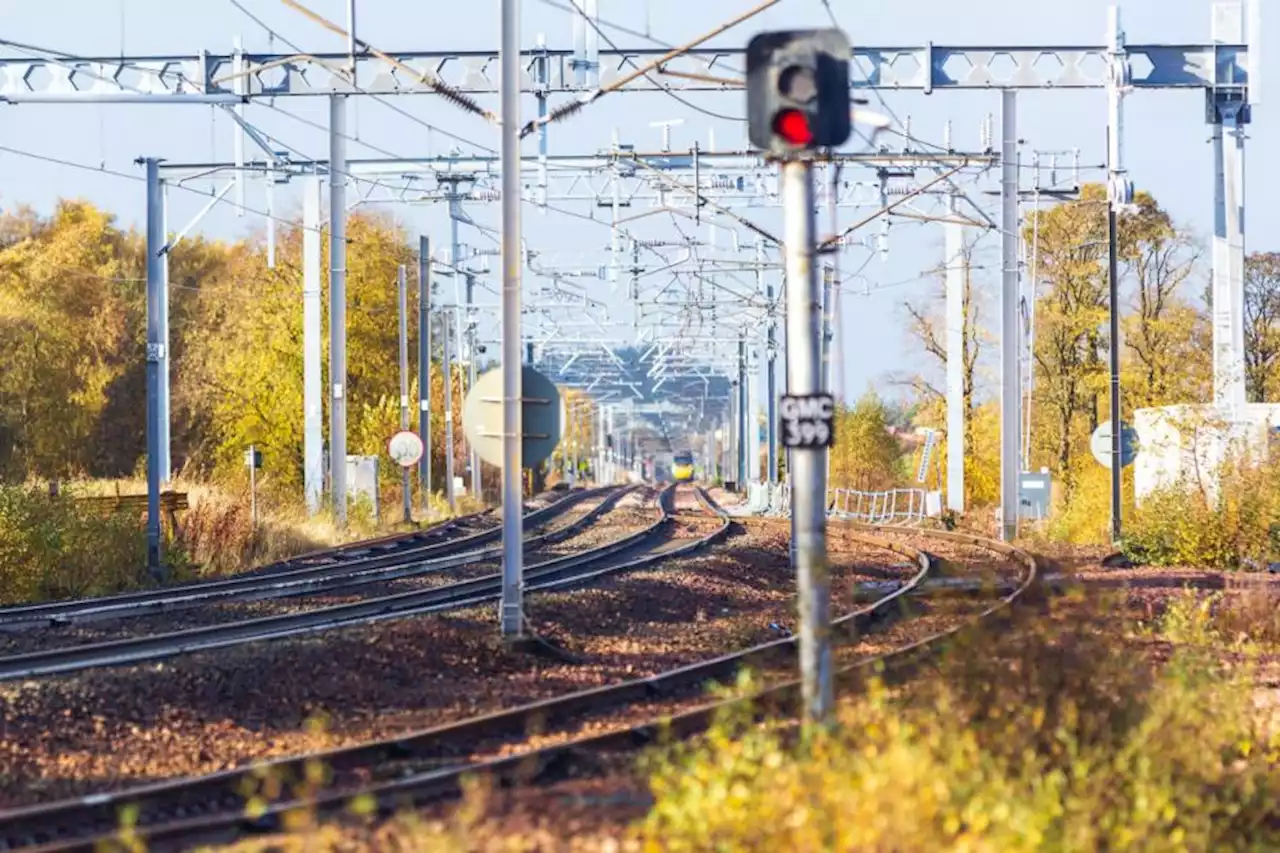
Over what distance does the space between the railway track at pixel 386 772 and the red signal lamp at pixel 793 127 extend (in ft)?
10.1

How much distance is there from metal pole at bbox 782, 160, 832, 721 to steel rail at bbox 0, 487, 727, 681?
7.68 meters

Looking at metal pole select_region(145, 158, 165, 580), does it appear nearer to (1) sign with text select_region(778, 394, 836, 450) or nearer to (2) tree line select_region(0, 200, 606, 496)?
(2) tree line select_region(0, 200, 606, 496)

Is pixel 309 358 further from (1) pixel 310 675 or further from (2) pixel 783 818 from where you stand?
(2) pixel 783 818

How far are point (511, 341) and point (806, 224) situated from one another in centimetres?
718

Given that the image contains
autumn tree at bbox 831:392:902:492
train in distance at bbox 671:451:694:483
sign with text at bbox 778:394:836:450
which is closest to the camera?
sign with text at bbox 778:394:836:450

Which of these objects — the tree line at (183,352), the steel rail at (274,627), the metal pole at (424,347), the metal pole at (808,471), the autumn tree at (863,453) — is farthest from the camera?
the autumn tree at (863,453)

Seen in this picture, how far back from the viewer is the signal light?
987cm

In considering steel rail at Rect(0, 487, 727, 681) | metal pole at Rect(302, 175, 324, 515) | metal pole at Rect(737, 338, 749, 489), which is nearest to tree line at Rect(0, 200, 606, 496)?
metal pole at Rect(302, 175, 324, 515)

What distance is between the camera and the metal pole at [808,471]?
32.0ft

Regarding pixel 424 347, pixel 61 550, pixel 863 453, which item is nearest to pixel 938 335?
pixel 863 453

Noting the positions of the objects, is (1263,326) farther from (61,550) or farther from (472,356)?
(61,550)

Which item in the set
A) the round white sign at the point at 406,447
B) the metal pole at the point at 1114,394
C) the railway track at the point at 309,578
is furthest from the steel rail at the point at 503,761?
the round white sign at the point at 406,447

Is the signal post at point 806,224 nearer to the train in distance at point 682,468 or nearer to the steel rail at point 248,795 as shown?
the steel rail at point 248,795

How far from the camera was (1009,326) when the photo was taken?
3697 cm
